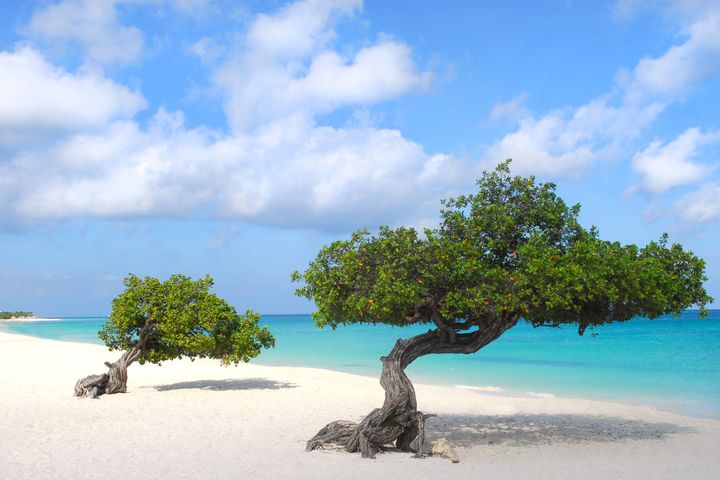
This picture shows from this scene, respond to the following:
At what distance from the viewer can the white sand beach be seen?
12664 millimetres

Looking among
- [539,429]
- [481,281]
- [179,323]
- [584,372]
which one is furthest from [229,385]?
[584,372]

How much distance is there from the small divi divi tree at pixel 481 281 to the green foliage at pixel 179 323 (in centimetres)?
982

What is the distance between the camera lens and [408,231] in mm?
14383

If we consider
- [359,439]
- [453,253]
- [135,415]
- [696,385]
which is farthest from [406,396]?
[696,385]

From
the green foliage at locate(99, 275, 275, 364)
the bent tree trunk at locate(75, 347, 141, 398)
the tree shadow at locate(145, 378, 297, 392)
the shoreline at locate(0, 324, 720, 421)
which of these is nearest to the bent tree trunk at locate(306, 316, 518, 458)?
the green foliage at locate(99, 275, 275, 364)

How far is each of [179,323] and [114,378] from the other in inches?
116

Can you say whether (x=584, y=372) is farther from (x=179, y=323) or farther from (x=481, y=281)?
(x=481, y=281)

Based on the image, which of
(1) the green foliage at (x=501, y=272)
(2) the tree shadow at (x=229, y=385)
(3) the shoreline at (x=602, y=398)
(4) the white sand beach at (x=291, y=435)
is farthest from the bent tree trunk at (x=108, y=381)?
(3) the shoreline at (x=602, y=398)

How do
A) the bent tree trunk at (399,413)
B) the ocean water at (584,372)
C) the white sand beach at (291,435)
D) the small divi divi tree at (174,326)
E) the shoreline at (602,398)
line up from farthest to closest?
the ocean water at (584,372)
the shoreline at (602,398)
the small divi divi tree at (174,326)
the bent tree trunk at (399,413)
the white sand beach at (291,435)

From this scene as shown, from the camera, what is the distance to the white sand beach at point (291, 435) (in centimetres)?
1266

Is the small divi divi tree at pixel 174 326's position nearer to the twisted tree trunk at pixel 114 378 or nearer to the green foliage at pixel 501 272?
the twisted tree trunk at pixel 114 378

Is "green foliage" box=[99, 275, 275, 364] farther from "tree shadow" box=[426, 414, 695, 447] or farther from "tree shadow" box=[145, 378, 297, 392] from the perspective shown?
"tree shadow" box=[426, 414, 695, 447]

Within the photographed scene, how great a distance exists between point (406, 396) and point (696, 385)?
86.4ft

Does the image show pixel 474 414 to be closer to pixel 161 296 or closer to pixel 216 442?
pixel 216 442
